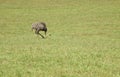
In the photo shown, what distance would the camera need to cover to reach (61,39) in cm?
2712

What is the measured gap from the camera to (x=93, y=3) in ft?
192

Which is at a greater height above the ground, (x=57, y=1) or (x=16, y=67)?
(x=57, y=1)

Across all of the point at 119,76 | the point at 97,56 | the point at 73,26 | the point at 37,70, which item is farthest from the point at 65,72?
the point at 73,26

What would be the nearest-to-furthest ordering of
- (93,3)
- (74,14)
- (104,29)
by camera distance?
(104,29) < (74,14) < (93,3)

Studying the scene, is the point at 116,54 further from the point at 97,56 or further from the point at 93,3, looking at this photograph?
the point at 93,3

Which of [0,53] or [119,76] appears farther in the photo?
[0,53]

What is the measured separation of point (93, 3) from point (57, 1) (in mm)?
6614

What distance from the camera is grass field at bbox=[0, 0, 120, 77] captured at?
13172mm

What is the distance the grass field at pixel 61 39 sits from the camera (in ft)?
43.2

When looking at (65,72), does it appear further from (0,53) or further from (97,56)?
(0,53)

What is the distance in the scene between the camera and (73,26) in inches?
1560

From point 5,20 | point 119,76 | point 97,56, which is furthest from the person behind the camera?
point 5,20

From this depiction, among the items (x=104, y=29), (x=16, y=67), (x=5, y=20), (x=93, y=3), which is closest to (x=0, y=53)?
(x=16, y=67)

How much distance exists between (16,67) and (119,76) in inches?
156
